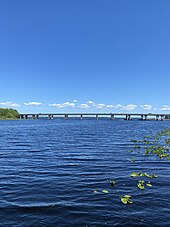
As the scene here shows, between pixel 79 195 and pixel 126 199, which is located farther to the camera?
pixel 79 195

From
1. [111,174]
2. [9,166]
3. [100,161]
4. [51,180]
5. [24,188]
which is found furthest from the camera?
[100,161]

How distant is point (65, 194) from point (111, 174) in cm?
654

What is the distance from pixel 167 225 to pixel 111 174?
10132 millimetres

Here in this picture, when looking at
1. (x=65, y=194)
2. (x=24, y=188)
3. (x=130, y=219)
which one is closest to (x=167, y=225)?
(x=130, y=219)

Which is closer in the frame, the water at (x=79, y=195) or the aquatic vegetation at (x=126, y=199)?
the water at (x=79, y=195)

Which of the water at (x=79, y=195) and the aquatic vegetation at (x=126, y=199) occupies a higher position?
the aquatic vegetation at (x=126, y=199)

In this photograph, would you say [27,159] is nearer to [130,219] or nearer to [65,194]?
[65,194]

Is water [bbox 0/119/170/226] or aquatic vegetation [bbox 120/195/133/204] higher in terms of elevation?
aquatic vegetation [bbox 120/195/133/204]

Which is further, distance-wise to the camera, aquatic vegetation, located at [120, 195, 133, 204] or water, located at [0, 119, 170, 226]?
aquatic vegetation, located at [120, 195, 133, 204]

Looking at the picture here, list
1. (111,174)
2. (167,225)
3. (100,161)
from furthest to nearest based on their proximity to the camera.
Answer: (100,161)
(111,174)
(167,225)

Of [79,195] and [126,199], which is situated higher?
[126,199]

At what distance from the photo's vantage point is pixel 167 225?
448 inches

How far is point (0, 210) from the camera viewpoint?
13148 mm

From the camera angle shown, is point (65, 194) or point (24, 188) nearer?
point (65, 194)
